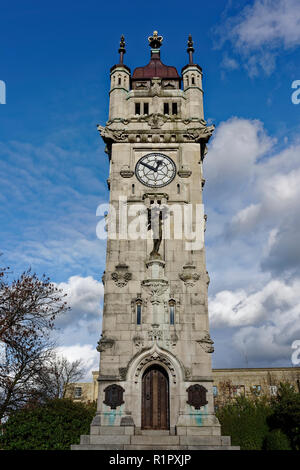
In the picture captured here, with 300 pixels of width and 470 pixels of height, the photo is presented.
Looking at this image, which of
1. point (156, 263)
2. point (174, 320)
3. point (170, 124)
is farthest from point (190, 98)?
point (174, 320)

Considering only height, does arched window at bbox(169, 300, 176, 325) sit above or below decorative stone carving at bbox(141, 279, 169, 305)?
below

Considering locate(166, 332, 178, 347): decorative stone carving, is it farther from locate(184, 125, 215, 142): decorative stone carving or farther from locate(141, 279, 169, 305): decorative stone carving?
locate(184, 125, 215, 142): decorative stone carving

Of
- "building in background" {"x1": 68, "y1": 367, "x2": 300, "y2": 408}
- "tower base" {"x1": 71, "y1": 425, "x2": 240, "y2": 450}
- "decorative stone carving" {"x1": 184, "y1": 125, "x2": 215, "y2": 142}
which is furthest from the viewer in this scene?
"building in background" {"x1": 68, "y1": 367, "x2": 300, "y2": 408}

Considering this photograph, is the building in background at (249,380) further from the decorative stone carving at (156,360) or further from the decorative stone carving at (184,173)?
the decorative stone carving at (184,173)

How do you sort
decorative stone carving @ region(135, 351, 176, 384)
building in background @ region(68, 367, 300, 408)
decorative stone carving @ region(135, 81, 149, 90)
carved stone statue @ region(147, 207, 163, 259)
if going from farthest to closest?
1. building in background @ region(68, 367, 300, 408)
2. decorative stone carving @ region(135, 81, 149, 90)
3. carved stone statue @ region(147, 207, 163, 259)
4. decorative stone carving @ region(135, 351, 176, 384)

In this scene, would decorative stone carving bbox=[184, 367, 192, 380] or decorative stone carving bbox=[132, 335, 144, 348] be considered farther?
decorative stone carving bbox=[132, 335, 144, 348]

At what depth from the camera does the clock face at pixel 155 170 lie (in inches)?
1275

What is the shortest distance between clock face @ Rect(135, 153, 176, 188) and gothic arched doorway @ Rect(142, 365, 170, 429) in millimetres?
13250

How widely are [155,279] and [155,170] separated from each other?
884 cm

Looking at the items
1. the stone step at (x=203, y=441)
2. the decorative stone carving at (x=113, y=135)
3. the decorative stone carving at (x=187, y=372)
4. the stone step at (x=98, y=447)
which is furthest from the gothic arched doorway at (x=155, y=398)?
the decorative stone carving at (x=113, y=135)

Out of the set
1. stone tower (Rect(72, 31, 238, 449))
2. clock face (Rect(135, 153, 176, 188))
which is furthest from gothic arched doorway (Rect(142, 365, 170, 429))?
clock face (Rect(135, 153, 176, 188))

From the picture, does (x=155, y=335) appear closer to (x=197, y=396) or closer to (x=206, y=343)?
(x=206, y=343)

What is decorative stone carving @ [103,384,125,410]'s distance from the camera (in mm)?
25703

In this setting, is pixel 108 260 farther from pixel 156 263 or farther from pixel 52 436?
pixel 52 436
